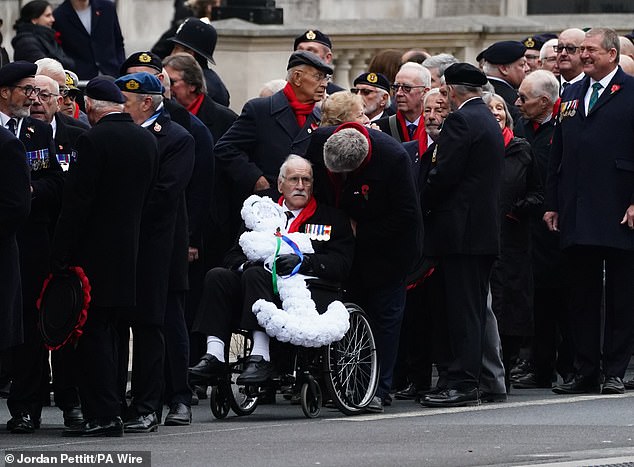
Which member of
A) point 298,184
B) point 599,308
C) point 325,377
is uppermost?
point 298,184

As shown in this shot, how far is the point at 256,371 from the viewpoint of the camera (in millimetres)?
13250

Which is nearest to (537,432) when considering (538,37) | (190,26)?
(190,26)

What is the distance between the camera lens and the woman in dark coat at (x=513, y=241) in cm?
1485

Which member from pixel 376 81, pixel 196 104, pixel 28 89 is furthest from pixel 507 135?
pixel 28 89

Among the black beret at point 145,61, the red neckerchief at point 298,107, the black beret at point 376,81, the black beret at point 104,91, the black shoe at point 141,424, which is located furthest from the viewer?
the black beret at point 376,81

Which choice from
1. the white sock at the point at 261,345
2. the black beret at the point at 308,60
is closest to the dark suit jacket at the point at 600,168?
the black beret at the point at 308,60

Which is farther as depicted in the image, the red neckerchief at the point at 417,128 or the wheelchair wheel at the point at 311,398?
the red neckerchief at the point at 417,128

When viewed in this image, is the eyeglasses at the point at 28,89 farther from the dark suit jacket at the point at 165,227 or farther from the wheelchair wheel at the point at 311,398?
the wheelchair wheel at the point at 311,398

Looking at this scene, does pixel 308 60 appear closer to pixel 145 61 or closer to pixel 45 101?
pixel 145 61

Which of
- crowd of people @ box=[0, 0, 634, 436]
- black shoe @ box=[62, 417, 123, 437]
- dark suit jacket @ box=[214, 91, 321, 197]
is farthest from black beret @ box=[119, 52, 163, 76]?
black shoe @ box=[62, 417, 123, 437]

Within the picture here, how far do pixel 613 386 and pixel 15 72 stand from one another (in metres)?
4.37

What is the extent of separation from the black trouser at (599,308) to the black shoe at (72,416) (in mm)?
3374

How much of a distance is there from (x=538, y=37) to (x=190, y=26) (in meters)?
3.47

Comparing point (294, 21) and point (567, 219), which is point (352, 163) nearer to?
point (567, 219)
